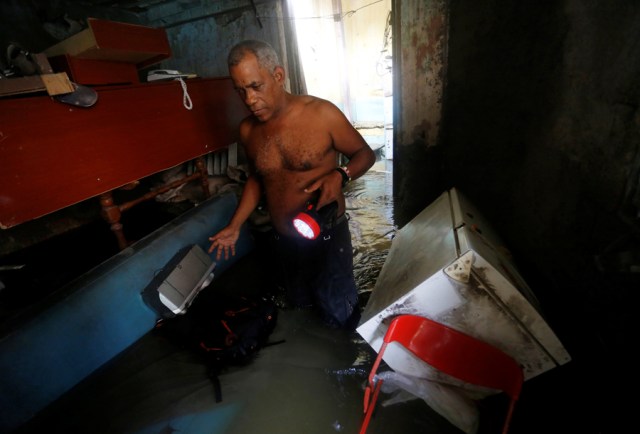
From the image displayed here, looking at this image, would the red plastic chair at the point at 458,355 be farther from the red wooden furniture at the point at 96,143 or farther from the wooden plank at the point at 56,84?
the wooden plank at the point at 56,84

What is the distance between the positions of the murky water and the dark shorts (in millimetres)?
454

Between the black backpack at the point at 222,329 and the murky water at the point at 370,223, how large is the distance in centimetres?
98

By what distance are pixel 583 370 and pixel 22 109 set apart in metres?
3.91

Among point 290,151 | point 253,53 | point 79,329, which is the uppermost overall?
point 253,53

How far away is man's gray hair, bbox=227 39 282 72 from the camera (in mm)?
1723

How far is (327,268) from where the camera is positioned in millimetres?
2225

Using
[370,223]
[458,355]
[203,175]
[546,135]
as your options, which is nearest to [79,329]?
[203,175]

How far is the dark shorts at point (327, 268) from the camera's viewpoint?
2.21 meters

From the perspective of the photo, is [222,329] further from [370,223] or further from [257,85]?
[370,223]

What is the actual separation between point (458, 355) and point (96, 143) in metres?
2.87

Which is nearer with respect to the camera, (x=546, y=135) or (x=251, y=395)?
(x=546, y=135)

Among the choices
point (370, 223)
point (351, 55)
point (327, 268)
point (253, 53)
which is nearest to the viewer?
point (253, 53)

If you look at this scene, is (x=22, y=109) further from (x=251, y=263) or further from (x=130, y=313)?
(x=251, y=263)

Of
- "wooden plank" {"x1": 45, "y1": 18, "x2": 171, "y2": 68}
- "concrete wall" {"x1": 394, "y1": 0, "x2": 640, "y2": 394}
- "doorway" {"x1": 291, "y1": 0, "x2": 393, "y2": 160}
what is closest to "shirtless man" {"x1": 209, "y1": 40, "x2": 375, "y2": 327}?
"concrete wall" {"x1": 394, "y1": 0, "x2": 640, "y2": 394}
